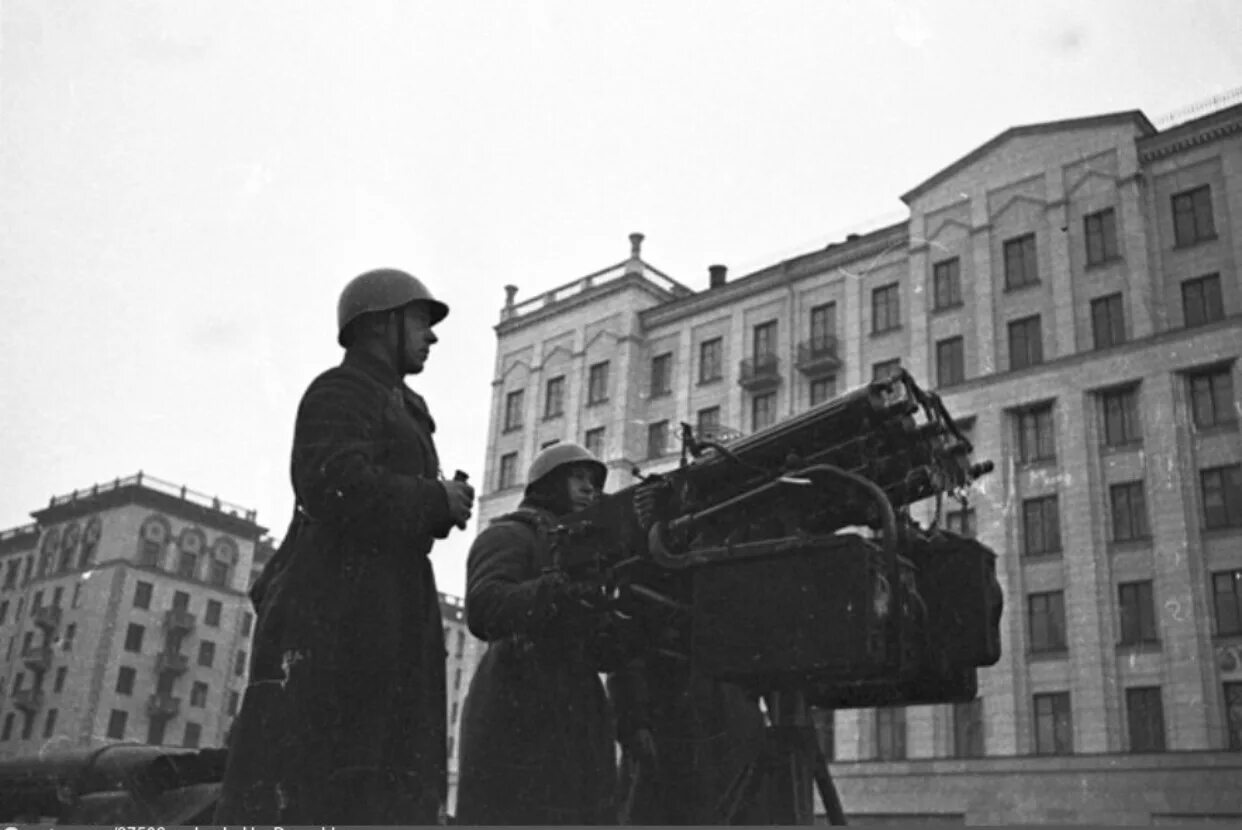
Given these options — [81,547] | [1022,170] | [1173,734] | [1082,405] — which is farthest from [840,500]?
[81,547]

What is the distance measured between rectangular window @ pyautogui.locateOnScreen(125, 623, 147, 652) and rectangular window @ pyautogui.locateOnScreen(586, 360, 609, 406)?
21425 mm

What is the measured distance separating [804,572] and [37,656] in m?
38.9

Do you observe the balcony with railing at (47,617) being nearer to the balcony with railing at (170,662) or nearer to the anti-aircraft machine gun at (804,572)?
the balcony with railing at (170,662)

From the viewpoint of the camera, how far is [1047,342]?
33.0 m

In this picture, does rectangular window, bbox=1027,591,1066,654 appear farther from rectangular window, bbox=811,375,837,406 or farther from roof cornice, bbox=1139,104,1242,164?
roof cornice, bbox=1139,104,1242,164

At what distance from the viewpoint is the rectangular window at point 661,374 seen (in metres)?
42.0

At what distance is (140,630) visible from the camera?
48.8m

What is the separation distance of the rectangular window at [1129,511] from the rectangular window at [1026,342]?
442 centimetres

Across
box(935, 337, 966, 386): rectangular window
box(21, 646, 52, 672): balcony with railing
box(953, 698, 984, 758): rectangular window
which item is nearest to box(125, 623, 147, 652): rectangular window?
box(21, 646, 52, 672): balcony with railing

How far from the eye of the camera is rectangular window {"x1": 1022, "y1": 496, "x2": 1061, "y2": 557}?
31.2m

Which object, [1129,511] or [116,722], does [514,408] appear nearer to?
[116,722]

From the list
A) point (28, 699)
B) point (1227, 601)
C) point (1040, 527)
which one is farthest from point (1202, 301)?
point (28, 699)

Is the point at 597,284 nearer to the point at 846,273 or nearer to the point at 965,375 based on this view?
the point at 846,273

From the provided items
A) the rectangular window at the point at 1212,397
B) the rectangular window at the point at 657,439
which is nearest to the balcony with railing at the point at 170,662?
the rectangular window at the point at 657,439
